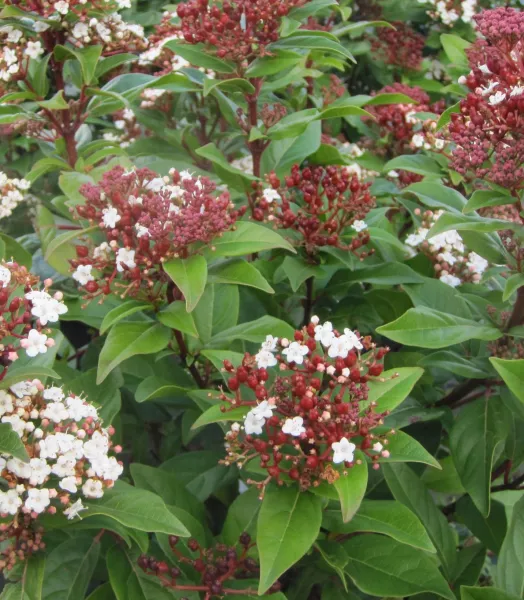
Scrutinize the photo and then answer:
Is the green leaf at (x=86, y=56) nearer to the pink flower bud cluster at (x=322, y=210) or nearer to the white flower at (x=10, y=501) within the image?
the pink flower bud cluster at (x=322, y=210)

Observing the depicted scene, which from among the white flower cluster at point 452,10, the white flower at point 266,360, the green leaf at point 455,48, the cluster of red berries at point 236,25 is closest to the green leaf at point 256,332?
the white flower at point 266,360

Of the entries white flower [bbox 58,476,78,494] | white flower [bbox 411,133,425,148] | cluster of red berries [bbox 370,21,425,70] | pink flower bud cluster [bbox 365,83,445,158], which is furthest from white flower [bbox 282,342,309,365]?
cluster of red berries [bbox 370,21,425,70]

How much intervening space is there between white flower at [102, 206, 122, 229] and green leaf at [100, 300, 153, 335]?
0.16 m

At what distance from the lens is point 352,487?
1.15 meters

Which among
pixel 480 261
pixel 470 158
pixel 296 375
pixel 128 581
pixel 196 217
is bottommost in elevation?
pixel 128 581

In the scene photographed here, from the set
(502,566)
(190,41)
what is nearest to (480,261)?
(502,566)

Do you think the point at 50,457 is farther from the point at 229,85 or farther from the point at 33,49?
the point at 33,49

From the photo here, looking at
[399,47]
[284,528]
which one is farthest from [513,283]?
[399,47]

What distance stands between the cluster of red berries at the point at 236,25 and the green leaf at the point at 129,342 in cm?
72

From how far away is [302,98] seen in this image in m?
2.36

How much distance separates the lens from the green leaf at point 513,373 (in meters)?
1.27

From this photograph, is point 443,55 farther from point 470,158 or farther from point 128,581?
point 128,581

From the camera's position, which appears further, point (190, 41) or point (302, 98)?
point (302, 98)

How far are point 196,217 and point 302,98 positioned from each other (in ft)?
3.80
